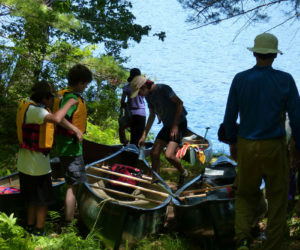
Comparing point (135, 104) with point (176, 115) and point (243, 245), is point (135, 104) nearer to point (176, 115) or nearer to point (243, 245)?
point (176, 115)

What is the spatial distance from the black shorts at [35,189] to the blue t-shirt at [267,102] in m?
2.07

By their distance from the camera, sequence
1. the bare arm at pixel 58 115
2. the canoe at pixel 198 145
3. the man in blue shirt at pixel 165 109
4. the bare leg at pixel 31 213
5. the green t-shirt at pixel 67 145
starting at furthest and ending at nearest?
the canoe at pixel 198 145 → the man in blue shirt at pixel 165 109 → the green t-shirt at pixel 67 145 → the bare leg at pixel 31 213 → the bare arm at pixel 58 115

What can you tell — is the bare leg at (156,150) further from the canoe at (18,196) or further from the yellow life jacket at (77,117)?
the yellow life jacket at (77,117)

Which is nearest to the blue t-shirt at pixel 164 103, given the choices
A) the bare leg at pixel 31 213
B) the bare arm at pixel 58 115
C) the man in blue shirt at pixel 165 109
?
the man in blue shirt at pixel 165 109

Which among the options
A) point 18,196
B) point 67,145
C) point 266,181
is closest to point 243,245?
point 266,181

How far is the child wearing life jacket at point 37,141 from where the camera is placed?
3734 millimetres

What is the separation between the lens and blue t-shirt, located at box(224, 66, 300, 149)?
314 centimetres

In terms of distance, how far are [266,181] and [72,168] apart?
208cm

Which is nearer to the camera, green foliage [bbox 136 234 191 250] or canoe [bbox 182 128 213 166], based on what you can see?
green foliage [bbox 136 234 191 250]

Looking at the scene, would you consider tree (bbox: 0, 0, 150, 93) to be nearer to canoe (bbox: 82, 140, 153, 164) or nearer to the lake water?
canoe (bbox: 82, 140, 153, 164)

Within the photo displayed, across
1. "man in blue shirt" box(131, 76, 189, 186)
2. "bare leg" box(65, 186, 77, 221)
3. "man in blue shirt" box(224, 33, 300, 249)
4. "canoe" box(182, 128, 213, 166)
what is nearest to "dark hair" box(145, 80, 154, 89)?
"man in blue shirt" box(131, 76, 189, 186)

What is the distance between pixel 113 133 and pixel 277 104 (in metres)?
6.66

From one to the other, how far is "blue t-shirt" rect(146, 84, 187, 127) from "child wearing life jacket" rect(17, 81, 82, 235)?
154cm

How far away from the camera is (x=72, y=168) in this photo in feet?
13.6
